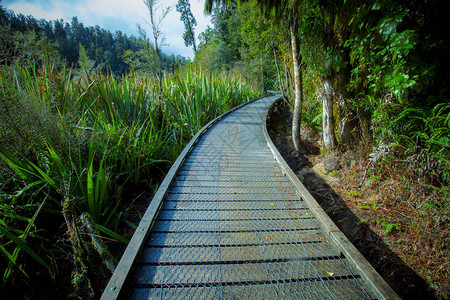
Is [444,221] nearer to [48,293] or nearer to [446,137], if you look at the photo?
[446,137]

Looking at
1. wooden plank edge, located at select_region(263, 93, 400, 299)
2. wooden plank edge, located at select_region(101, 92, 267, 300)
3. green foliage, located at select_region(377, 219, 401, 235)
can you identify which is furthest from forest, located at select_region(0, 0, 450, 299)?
wooden plank edge, located at select_region(263, 93, 400, 299)

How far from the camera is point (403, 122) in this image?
87.2 inches

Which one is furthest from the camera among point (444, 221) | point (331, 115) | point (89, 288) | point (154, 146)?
point (331, 115)

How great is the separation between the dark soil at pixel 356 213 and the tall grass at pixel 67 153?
8.67 feet

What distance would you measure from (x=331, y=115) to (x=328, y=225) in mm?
2498

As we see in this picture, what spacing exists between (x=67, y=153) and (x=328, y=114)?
3.91 metres

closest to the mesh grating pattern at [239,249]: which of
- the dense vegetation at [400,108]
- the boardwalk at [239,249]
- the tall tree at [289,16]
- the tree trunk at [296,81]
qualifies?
the boardwalk at [239,249]

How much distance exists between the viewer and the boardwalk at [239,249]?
1107mm

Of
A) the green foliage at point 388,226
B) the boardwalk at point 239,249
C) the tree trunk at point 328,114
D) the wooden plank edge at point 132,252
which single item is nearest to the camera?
the wooden plank edge at point 132,252

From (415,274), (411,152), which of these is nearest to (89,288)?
(415,274)

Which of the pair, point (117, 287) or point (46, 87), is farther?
point (46, 87)

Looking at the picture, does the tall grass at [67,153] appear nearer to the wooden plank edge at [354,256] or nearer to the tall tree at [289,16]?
the wooden plank edge at [354,256]

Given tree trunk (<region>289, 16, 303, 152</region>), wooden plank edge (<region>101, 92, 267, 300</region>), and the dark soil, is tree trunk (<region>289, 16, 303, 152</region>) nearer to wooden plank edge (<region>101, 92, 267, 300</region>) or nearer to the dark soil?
the dark soil

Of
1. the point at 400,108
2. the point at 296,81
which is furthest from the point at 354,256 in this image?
the point at 296,81
